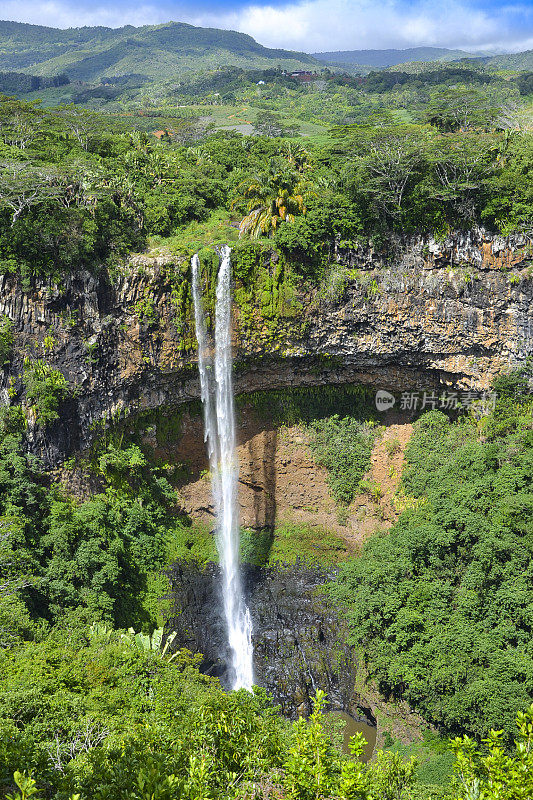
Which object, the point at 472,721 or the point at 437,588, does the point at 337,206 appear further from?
the point at 472,721

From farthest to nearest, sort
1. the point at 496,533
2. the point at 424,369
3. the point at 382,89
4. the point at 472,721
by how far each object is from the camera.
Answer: the point at 382,89, the point at 424,369, the point at 496,533, the point at 472,721

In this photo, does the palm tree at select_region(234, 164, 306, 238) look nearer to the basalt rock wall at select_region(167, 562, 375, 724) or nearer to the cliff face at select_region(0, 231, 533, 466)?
the cliff face at select_region(0, 231, 533, 466)

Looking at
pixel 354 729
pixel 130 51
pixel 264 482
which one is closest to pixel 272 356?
pixel 264 482

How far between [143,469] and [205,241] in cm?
861

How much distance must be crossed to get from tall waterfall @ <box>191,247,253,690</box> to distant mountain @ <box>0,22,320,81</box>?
95.9 meters

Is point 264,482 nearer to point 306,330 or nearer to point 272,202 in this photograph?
point 306,330

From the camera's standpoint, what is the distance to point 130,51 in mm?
120625

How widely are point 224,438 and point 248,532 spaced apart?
382 cm

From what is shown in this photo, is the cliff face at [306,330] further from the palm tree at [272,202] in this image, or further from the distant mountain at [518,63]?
the distant mountain at [518,63]

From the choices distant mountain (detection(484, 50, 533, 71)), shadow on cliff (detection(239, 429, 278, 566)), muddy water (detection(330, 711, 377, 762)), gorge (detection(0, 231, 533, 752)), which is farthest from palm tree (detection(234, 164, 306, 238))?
distant mountain (detection(484, 50, 533, 71))

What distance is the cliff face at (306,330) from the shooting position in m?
19.5

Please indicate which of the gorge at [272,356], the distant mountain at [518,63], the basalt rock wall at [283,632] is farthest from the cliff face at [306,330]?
the distant mountain at [518,63]

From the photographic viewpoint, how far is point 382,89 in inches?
2485

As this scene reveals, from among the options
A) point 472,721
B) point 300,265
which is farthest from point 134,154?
point 472,721
